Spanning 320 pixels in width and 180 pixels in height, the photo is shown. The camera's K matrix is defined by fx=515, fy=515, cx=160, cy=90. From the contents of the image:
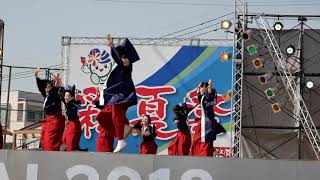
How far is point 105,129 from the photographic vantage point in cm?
708

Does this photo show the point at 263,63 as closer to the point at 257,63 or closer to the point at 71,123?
the point at 257,63

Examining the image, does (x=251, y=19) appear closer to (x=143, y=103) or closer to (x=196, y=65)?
(x=196, y=65)

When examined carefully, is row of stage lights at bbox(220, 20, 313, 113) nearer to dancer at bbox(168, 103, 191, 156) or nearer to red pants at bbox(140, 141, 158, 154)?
dancer at bbox(168, 103, 191, 156)

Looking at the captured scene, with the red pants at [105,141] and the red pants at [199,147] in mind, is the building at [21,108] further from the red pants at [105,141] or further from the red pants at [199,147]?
the red pants at [105,141]

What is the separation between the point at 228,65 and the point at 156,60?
174 centimetres

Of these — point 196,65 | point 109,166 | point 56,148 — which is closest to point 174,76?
point 196,65

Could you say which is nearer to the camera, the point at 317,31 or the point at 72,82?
the point at 317,31

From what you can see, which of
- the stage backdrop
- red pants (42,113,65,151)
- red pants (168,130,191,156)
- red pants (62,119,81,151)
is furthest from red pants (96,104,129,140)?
the stage backdrop

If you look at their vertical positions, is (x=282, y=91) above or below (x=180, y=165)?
above

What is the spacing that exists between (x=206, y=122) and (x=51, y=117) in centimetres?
228

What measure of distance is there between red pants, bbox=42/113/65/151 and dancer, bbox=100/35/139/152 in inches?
37.8

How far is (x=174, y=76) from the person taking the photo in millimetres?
12406

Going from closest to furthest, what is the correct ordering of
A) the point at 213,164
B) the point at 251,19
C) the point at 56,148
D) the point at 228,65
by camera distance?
1. the point at 213,164
2. the point at 56,148
3. the point at 251,19
4. the point at 228,65

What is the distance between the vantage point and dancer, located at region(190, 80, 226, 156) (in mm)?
Result: 7555
